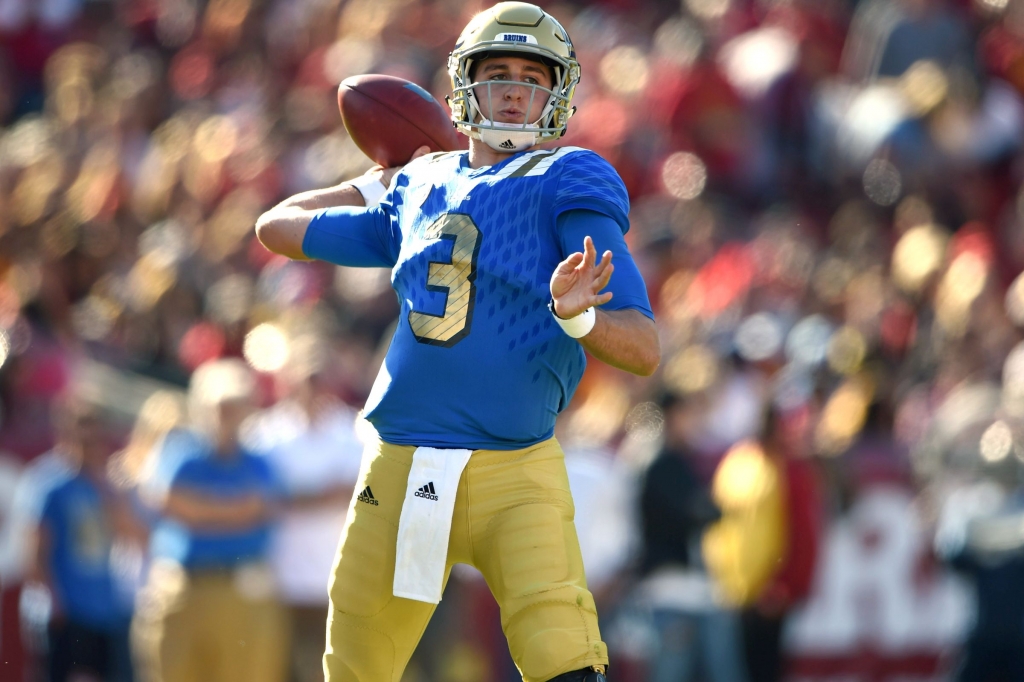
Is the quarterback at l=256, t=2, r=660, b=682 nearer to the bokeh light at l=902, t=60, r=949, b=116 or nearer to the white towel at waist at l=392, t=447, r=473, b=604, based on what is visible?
the white towel at waist at l=392, t=447, r=473, b=604

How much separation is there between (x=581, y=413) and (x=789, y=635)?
4.93ft

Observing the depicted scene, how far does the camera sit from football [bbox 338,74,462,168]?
14.3ft

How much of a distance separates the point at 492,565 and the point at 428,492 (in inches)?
9.0

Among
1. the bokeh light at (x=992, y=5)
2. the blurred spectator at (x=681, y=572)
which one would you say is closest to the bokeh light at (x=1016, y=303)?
the blurred spectator at (x=681, y=572)

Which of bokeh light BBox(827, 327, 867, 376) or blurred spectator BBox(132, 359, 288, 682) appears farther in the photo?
bokeh light BBox(827, 327, 867, 376)

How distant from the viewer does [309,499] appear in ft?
24.2

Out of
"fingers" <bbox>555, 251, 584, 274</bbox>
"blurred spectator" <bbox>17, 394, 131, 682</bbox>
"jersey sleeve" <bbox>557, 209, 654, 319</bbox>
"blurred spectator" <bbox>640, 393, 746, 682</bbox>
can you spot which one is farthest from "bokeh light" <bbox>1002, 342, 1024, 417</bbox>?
"fingers" <bbox>555, 251, 584, 274</bbox>

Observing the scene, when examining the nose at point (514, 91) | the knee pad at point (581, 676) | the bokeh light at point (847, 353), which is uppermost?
the nose at point (514, 91)

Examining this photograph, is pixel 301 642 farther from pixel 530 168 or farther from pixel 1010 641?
pixel 530 168

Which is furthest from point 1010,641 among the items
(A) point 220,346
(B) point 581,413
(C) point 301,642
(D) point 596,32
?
(D) point 596,32

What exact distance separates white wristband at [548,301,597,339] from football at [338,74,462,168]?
3.62ft

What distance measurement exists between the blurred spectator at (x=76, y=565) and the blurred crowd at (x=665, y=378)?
0.6 inches

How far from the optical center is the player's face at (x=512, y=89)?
3822 millimetres

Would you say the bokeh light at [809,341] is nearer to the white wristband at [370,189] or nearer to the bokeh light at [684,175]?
the bokeh light at [684,175]
